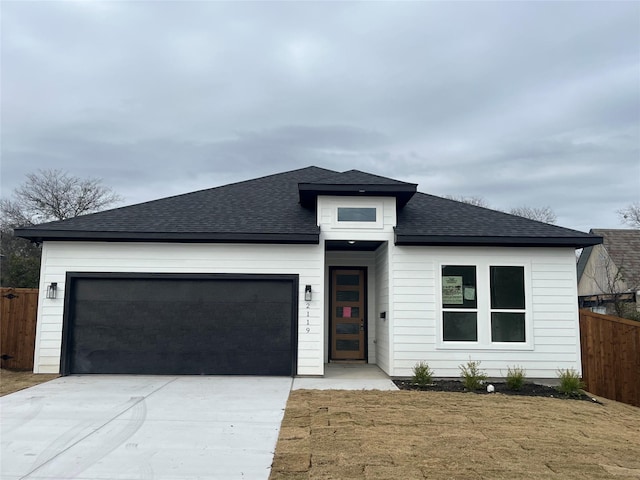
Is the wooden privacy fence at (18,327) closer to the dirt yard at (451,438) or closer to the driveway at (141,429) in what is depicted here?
the driveway at (141,429)

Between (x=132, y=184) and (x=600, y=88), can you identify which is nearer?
(x=600, y=88)

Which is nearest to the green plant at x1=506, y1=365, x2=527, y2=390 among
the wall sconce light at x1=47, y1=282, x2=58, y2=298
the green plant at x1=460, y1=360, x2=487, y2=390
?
the green plant at x1=460, y1=360, x2=487, y2=390

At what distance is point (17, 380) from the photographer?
27.1 feet

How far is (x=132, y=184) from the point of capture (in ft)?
97.5

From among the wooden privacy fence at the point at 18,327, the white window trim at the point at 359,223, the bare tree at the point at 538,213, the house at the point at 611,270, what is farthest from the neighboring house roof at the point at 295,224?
the bare tree at the point at 538,213

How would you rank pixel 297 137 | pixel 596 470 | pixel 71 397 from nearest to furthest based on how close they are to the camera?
pixel 596 470, pixel 71 397, pixel 297 137

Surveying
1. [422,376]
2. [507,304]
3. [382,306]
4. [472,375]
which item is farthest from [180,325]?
[507,304]

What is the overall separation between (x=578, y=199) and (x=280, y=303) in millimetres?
34856

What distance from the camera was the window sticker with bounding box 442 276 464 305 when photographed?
8.95 meters

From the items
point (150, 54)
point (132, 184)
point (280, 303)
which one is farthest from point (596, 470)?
point (132, 184)

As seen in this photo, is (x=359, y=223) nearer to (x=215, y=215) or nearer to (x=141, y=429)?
(x=215, y=215)

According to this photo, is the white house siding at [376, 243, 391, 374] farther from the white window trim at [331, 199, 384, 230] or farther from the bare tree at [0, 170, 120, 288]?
the bare tree at [0, 170, 120, 288]

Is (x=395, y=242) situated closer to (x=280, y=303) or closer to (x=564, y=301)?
(x=280, y=303)

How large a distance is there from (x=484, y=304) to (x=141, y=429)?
646 cm
